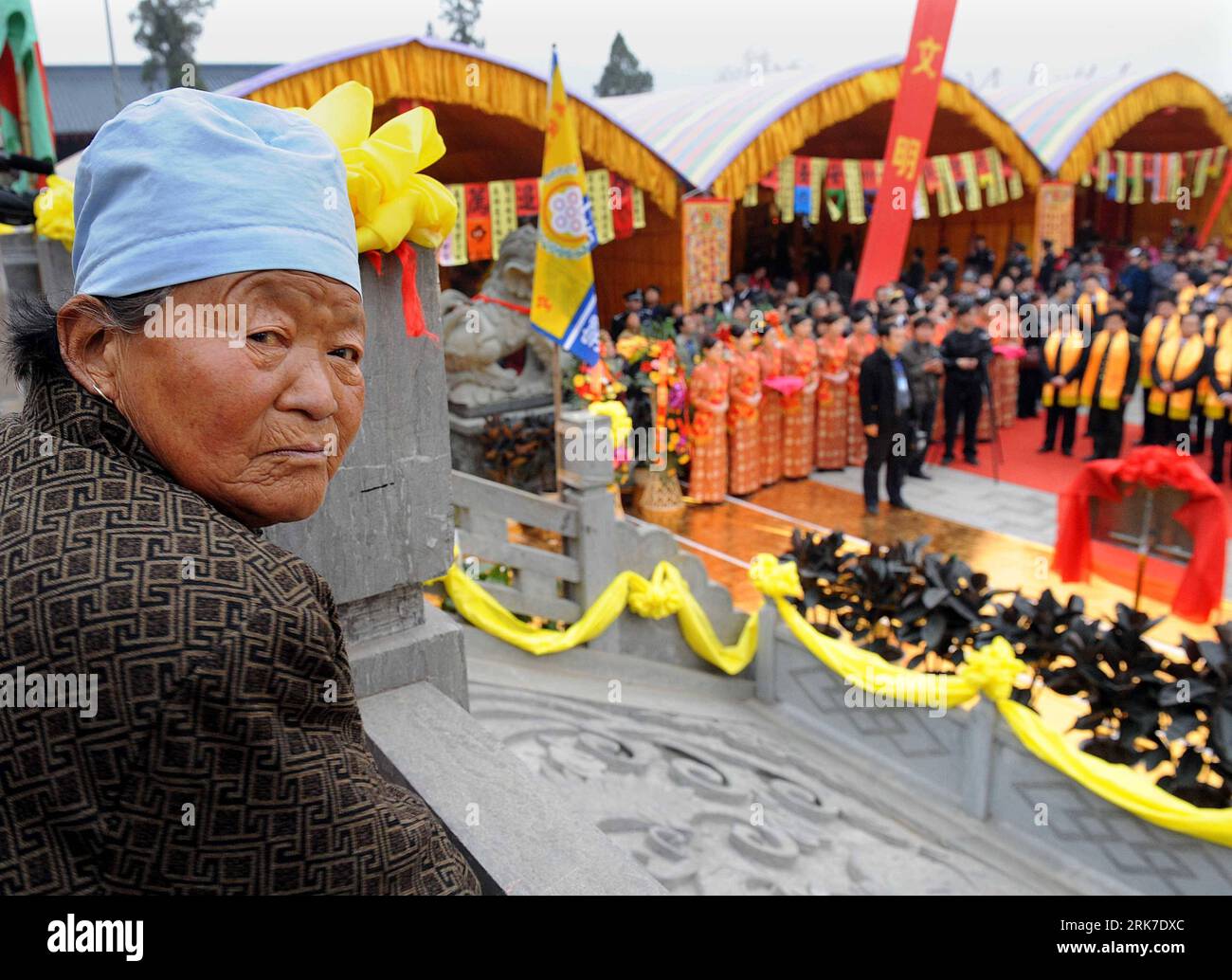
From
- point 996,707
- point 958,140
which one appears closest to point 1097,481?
point 996,707

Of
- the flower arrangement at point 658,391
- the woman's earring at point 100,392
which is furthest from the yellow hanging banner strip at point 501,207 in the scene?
the woman's earring at point 100,392

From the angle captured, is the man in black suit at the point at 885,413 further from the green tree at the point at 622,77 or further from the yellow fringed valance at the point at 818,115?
the green tree at the point at 622,77

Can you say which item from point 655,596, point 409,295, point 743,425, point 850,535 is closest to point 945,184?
point 743,425

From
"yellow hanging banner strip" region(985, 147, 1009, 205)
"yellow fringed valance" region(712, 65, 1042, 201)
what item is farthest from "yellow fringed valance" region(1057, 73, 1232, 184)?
"yellow fringed valance" region(712, 65, 1042, 201)

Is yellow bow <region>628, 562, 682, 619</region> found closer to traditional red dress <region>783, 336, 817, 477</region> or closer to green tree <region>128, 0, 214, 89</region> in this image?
traditional red dress <region>783, 336, 817, 477</region>

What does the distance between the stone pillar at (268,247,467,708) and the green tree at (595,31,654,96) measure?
3721 cm

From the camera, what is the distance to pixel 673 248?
42.0 feet

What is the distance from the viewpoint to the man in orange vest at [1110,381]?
9.38 metres

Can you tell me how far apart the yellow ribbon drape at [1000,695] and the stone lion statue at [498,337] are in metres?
4.44

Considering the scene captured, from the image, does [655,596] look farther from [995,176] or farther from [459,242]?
[995,176]

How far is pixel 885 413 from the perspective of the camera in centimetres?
838

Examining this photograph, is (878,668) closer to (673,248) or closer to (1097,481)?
(1097,481)

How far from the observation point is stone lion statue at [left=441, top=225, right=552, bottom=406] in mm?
Result: 8805

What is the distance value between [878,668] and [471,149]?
1087cm
